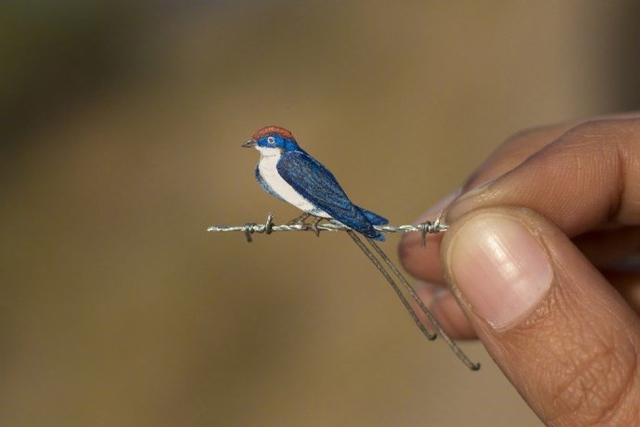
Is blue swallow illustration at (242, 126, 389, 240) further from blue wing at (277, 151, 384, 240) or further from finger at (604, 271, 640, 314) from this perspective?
finger at (604, 271, 640, 314)

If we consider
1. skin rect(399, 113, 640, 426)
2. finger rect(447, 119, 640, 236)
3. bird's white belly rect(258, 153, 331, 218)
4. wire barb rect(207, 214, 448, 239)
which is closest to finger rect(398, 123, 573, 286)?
finger rect(447, 119, 640, 236)

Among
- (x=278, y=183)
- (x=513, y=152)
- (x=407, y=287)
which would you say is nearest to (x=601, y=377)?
(x=407, y=287)

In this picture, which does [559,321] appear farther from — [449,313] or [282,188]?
[449,313]

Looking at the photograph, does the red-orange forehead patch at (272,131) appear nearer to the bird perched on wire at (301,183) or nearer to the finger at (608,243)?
the bird perched on wire at (301,183)

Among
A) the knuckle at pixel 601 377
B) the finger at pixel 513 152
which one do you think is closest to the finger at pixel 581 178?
the finger at pixel 513 152

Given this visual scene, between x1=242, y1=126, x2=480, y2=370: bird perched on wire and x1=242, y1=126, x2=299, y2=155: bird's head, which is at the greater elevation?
x1=242, y1=126, x2=299, y2=155: bird's head

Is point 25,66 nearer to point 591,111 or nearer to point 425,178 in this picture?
point 425,178
